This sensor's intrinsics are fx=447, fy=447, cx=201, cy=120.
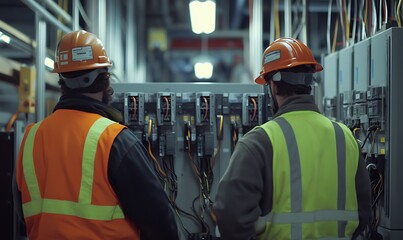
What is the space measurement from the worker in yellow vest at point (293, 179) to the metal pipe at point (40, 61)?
1958mm

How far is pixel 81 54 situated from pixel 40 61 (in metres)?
1.36

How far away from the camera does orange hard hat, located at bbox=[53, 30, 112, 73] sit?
2.00 meters

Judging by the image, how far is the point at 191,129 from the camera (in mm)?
2793

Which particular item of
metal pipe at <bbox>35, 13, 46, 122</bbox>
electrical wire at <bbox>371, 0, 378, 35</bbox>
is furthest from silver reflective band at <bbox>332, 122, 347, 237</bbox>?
metal pipe at <bbox>35, 13, 46, 122</bbox>

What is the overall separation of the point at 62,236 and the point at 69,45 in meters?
0.86

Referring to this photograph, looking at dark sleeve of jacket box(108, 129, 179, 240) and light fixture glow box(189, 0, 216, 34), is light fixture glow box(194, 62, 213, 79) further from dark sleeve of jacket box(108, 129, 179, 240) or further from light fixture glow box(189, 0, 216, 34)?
dark sleeve of jacket box(108, 129, 179, 240)

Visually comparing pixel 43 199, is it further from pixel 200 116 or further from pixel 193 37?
pixel 193 37

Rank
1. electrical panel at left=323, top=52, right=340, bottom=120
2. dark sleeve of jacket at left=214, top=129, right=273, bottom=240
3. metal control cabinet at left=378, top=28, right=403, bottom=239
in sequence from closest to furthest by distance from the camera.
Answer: dark sleeve of jacket at left=214, top=129, right=273, bottom=240
metal control cabinet at left=378, top=28, right=403, bottom=239
electrical panel at left=323, top=52, right=340, bottom=120

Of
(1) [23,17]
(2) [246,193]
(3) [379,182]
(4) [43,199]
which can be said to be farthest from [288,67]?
(1) [23,17]

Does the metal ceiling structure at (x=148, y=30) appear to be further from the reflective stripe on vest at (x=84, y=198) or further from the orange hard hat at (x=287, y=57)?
the orange hard hat at (x=287, y=57)

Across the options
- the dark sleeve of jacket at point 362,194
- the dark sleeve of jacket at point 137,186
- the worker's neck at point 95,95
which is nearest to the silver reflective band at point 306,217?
the dark sleeve of jacket at point 362,194

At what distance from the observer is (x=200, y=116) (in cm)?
279

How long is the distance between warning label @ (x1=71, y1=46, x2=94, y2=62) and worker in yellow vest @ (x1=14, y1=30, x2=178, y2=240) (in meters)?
Answer: 0.17

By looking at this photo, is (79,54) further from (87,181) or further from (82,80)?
(87,181)
